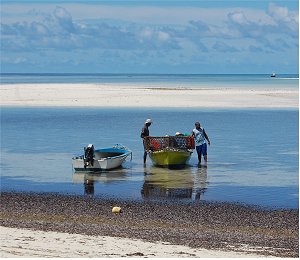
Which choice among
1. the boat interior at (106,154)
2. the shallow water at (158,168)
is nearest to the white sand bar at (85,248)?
the shallow water at (158,168)

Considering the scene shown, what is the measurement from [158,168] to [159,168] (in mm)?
36

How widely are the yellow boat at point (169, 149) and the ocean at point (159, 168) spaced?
36 cm

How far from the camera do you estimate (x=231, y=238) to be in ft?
43.8

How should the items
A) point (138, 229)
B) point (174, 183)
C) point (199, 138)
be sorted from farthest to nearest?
point (199, 138) < point (174, 183) < point (138, 229)

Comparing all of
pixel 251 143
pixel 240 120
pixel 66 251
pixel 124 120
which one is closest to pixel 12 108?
pixel 124 120

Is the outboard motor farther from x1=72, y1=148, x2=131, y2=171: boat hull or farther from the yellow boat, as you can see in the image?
the yellow boat

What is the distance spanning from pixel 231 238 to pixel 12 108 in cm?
4774

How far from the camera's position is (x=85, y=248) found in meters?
11.4

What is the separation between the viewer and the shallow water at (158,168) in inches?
787

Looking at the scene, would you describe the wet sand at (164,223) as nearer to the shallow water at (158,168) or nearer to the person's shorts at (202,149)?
the shallow water at (158,168)

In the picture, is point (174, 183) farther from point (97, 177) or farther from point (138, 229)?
point (138, 229)

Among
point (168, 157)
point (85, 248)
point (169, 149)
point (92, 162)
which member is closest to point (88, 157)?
point (92, 162)

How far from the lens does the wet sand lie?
1223cm

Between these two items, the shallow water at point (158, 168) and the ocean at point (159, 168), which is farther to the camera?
the shallow water at point (158, 168)
